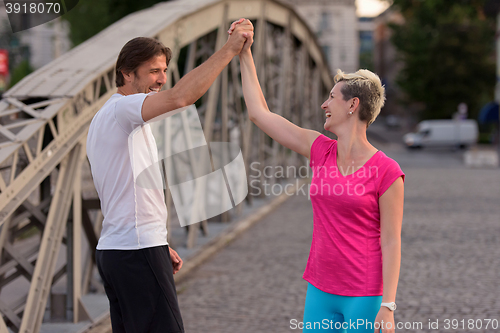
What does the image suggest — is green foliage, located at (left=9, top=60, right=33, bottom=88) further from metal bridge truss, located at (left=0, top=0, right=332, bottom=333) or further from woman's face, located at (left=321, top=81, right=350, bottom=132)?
woman's face, located at (left=321, top=81, right=350, bottom=132)

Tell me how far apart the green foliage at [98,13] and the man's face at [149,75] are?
2460cm

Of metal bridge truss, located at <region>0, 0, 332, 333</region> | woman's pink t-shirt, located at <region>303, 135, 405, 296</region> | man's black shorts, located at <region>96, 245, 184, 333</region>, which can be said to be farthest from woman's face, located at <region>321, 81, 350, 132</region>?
metal bridge truss, located at <region>0, 0, 332, 333</region>

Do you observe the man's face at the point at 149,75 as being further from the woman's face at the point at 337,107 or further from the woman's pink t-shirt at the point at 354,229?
the woman's pink t-shirt at the point at 354,229

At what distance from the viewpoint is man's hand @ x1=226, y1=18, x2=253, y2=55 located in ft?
8.59

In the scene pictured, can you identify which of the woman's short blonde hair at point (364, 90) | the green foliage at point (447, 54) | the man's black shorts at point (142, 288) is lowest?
the green foliage at point (447, 54)

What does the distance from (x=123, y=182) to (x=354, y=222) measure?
2.99 ft

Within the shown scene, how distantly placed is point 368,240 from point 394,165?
1.03 ft

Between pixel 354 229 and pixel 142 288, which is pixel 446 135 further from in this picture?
pixel 142 288

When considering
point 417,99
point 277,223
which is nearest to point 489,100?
point 417,99

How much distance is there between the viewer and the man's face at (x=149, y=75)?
2.64 meters

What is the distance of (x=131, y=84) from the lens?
266 cm

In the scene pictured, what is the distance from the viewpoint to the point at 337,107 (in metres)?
2.75

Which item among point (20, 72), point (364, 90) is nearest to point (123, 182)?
point (364, 90)

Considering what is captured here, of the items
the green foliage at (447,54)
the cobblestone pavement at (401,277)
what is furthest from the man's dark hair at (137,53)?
the green foliage at (447,54)
